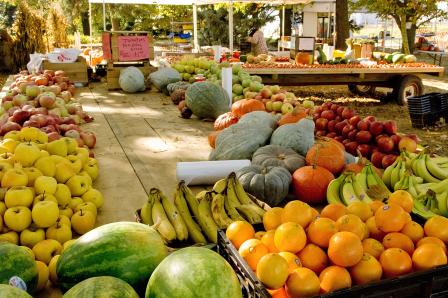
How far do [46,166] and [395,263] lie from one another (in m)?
2.05

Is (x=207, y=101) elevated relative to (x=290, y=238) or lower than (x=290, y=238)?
elevated

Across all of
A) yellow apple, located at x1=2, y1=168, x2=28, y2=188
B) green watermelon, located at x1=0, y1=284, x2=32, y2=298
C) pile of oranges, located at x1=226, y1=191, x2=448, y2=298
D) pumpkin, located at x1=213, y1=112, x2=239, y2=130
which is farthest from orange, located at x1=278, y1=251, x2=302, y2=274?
pumpkin, located at x1=213, y1=112, x2=239, y2=130

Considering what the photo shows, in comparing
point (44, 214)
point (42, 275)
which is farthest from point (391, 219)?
point (44, 214)

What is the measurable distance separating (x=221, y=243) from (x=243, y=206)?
620 mm

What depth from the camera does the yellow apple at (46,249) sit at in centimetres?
212

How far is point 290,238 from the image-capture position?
1.78m

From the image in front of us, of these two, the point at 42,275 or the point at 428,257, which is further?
the point at 42,275

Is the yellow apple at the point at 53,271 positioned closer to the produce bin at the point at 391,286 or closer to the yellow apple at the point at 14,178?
the yellow apple at the point at 14,178

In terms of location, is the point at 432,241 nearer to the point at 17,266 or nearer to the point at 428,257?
the point at 428,257

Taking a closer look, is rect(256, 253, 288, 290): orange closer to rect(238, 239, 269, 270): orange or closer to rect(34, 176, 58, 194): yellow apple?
rect(238, 239, 269, 270): orange

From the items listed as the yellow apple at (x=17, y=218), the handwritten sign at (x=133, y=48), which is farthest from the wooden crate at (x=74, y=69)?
the yellow apple at (x=17, y=218)

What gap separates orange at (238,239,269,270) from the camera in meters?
1.76

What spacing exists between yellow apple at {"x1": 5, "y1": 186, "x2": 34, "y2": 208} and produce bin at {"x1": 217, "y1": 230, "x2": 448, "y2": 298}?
1.22 m

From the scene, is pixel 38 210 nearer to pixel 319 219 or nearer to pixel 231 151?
pixel 319 219
